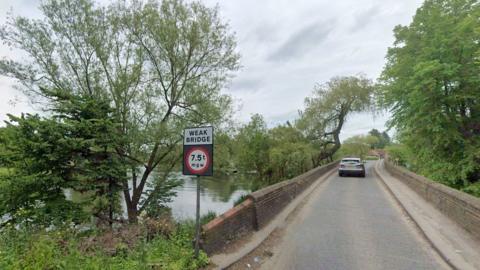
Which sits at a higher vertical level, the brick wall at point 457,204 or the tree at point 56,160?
the tree at point 56,160

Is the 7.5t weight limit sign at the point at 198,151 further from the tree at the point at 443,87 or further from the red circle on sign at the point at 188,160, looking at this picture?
the tree at the point at 443,87

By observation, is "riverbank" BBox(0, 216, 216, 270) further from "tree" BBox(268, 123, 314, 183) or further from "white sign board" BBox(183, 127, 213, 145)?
"tree" BBox(268, 123, 314, 183)

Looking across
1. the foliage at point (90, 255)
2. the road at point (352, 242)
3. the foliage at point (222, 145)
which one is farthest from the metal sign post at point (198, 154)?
the foliage at point (222, 145)

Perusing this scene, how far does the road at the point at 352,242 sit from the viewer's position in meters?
4.44

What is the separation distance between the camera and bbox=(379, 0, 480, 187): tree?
11.3m

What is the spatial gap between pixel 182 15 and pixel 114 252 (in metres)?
10.7

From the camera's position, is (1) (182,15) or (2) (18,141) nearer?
(2) (18,141)

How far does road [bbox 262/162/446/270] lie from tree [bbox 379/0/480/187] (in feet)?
21.0

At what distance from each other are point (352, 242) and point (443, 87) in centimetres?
1105

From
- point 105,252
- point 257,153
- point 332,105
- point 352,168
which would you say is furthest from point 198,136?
point 332,105

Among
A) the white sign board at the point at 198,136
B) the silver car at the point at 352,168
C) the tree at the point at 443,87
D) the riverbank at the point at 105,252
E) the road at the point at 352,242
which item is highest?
the tree at the point at 443,87

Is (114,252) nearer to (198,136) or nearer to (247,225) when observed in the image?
(198,136)

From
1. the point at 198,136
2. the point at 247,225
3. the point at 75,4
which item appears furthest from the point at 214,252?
the point at 75,4

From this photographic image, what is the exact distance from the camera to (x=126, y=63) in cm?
1199
